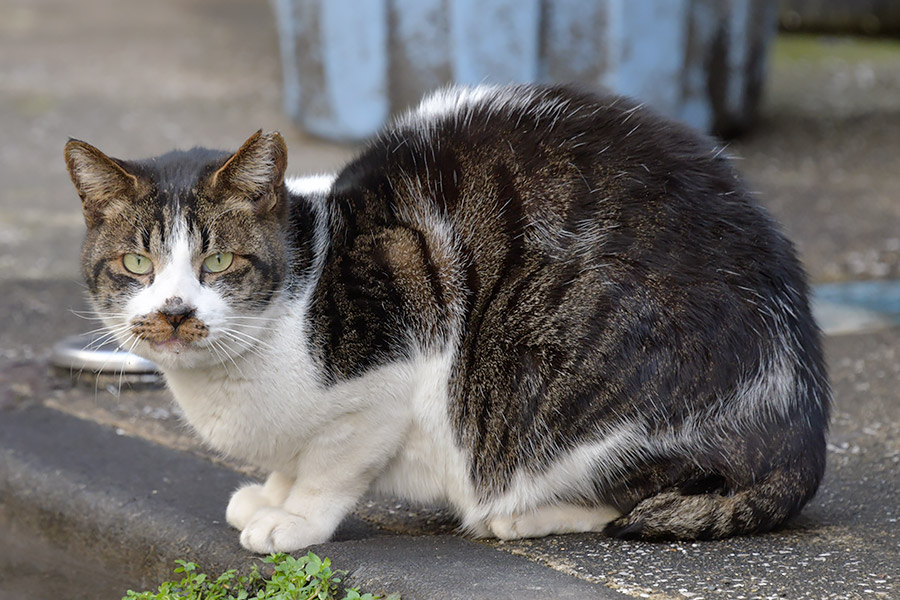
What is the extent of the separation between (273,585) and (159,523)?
47 cm

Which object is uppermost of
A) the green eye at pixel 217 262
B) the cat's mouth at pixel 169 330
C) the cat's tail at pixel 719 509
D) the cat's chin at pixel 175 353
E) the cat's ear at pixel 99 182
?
the cat's ear at pixel 99 182

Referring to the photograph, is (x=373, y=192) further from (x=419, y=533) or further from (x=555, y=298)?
(x=419, y=533)

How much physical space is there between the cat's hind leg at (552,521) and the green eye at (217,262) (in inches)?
31.4

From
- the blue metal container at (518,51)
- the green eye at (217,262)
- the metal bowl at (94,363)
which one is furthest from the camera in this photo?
the blue metal container at (518,51)

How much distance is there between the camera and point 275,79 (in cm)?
716

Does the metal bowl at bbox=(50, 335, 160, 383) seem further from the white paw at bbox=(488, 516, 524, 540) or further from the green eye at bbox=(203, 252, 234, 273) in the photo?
the white paw at bbox=(488, 516, 524, 540)

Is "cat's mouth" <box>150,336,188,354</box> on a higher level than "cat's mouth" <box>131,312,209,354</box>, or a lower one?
lower

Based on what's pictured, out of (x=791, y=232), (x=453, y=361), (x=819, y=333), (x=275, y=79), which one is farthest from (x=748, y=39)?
(x=453, y=361)

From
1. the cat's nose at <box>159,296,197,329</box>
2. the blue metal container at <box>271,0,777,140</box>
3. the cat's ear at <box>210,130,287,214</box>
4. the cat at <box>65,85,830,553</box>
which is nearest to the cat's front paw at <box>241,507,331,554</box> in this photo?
the cat at <box>65,85,830,553</box>

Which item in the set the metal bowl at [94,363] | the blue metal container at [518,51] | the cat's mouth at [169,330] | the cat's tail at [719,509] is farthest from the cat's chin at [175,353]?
the blue metal container at [518,51]

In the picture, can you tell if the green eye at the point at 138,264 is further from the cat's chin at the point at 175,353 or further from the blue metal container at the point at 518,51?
the blue metal container at the point at 518,51

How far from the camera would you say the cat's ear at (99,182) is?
7.16 ft

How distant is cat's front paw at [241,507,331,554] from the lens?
2.29 m

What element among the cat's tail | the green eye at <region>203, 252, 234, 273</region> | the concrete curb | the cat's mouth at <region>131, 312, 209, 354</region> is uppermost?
the green eye at <region>203, 252, 234, 273</region>
